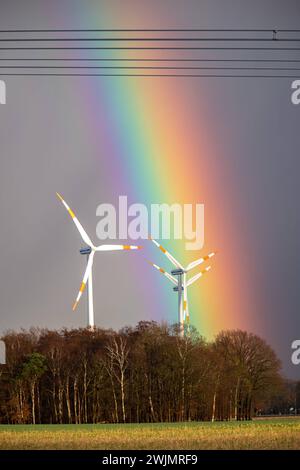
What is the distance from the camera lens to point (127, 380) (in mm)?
114000

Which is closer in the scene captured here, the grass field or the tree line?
the grass field

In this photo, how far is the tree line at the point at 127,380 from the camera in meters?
111

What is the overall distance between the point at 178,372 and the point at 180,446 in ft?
183

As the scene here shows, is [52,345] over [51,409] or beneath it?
over

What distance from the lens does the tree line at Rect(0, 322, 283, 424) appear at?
111312 mm

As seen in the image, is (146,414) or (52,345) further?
(52,345)

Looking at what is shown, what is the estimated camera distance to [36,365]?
117938 millimetres

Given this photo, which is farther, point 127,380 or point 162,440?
point 127,380

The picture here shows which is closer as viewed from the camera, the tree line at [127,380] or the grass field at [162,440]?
the grass field at [162,440]
